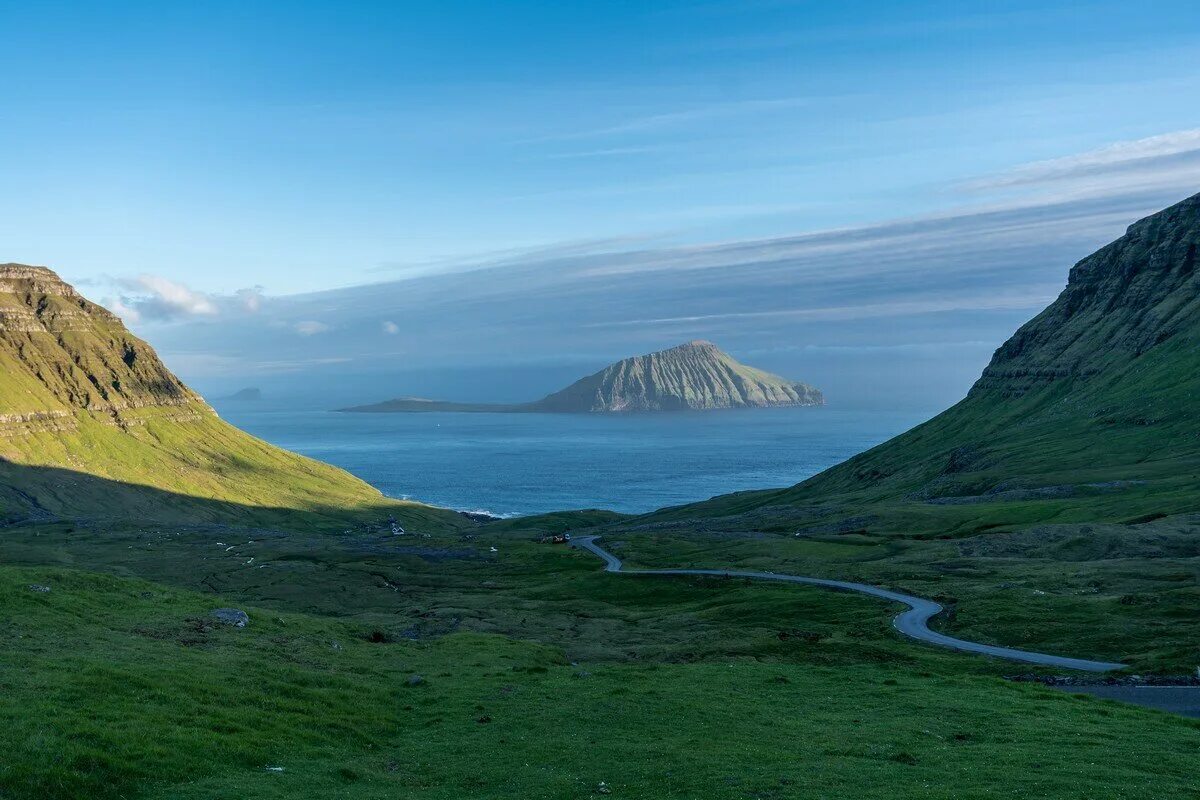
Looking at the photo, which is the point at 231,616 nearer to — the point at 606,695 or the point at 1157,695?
the point at 606,695

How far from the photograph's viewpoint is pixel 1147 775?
132ft

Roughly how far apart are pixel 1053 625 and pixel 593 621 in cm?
5507

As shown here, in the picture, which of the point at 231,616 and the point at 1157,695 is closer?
the point at 1157,695

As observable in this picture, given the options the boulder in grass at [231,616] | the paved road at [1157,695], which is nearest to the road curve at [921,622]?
the paved road at [1157,695]

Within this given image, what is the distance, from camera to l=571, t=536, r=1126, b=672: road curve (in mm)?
80438

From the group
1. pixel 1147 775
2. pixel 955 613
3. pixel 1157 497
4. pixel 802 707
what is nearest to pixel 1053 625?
pixel 955 613

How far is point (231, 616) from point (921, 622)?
7404cm

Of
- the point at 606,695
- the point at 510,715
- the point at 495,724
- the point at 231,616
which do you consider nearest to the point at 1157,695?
the point at 606,695

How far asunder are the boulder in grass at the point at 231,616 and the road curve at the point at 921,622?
67010 millimetres

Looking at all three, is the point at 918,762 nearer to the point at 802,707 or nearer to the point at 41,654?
the point at 802,707

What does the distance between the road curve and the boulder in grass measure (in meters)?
67.0

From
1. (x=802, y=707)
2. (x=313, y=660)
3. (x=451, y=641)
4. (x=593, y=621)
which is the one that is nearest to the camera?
(x=802, y=707)

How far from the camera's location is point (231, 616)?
79.6 meters

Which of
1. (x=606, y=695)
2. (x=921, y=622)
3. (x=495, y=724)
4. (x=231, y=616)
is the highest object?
(x=231, y=616)
